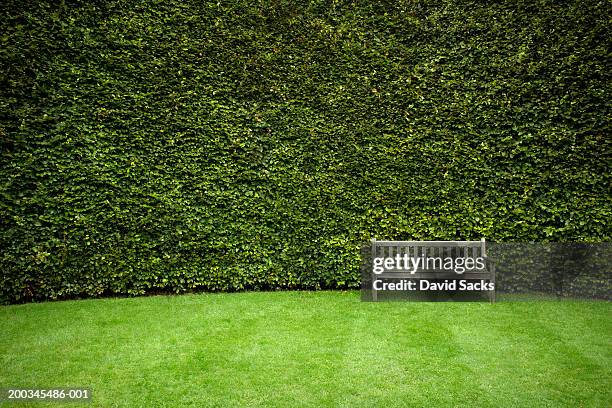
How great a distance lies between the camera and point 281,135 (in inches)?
266

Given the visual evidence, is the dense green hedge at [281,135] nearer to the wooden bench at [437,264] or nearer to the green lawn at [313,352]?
the wooden bench at [437,264]

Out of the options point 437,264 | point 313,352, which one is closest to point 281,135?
point 437,264

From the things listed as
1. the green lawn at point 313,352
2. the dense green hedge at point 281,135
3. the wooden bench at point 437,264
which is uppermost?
the dense green hedge at point 281,135

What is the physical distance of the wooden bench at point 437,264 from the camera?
20.4 ft

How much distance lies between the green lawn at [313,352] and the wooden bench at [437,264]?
1.46 ft

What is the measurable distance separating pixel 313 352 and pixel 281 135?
3728mm

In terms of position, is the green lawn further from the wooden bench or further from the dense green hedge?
the dense green hedge

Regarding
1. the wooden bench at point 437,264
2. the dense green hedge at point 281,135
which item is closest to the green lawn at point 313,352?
the wooden bench at point 437,264

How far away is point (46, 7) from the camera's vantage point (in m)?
6.46

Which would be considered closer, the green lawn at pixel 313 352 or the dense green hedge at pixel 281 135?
the green lawn at pixel 313 352

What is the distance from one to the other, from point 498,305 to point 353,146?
3295mm

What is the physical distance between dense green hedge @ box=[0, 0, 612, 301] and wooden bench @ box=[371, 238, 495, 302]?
40cm

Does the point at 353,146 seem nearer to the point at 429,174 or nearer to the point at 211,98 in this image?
the point at 429,174

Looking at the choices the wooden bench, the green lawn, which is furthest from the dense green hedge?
the green lawn
